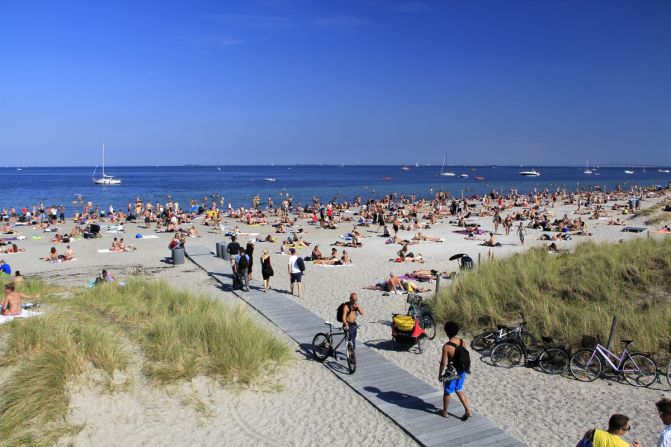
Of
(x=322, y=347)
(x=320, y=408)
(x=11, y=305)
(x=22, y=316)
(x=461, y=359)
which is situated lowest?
(x=320, y=408)

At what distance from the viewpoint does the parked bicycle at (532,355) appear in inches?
356

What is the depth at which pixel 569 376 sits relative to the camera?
877 cm

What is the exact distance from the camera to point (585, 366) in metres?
8.72

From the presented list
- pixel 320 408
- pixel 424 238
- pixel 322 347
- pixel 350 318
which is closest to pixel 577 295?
pixel 350 318

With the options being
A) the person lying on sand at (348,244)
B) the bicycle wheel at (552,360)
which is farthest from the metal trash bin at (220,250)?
the bicycle wheel at (552,360)

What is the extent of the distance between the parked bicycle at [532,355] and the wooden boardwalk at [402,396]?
75.6 inches

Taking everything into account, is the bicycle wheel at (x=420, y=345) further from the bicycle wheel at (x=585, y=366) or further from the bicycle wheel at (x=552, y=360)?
the bicycle wheel at (x=585, y=366)

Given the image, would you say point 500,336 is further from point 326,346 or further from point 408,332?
point 326,346

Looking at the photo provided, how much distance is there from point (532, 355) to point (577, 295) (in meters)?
2.64

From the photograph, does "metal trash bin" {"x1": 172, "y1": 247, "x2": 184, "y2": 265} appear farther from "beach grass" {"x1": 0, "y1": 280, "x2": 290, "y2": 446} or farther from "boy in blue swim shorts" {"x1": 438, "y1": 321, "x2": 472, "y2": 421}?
"boy in blue swim shorts" {"x1": 438, "y1": 321, "x2": 472, "y2": 421}

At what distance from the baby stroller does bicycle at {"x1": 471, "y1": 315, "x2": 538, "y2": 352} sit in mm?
1170

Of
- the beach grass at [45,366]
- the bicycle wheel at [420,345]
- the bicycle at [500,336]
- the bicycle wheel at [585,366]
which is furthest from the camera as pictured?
the bicycle wheel at [420,345]

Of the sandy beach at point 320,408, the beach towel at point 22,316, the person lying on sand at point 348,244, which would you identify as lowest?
the sandy beach at point 320,408

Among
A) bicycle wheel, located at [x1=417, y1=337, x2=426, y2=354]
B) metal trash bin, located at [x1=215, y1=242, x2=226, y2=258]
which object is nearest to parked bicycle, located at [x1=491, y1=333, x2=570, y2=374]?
bicycle wheel, located at [x1=417, y1=337, x2=426, y2=354]
